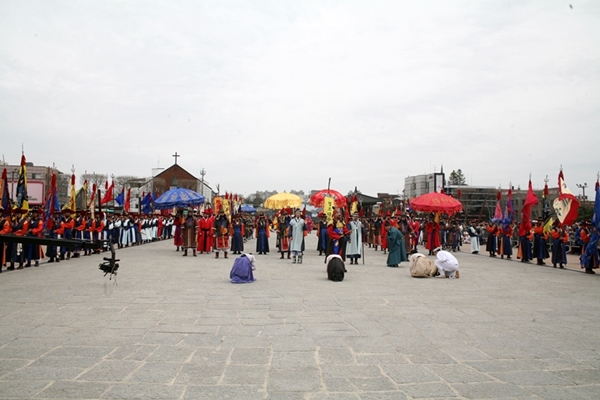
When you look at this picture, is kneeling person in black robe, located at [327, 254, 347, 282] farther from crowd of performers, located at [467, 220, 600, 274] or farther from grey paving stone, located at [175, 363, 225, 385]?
crowd of performers, located at [467, 220, 600, 274]

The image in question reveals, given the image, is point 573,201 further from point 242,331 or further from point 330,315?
point 242,331

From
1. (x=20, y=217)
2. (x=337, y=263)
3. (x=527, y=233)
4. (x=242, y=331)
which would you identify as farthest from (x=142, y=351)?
(x=527, y=233)

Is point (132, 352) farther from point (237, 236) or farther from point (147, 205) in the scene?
point (147, 205)

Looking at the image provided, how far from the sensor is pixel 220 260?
17719 mm

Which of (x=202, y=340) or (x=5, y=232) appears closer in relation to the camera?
(x=202, y=340)

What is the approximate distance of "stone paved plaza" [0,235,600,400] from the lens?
4547 mm

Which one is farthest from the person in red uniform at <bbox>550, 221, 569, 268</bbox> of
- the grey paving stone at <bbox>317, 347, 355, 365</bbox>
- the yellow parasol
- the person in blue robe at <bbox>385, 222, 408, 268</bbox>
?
the grey paving stone at <bbox>317, 347, 355, 365</bbox>

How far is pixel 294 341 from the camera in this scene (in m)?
6.16

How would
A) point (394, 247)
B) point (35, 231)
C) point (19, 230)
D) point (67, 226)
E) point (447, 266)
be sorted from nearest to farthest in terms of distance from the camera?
point (447, 266), point (19, 230), point (35, 231), point (394, 247), point (67, 226)

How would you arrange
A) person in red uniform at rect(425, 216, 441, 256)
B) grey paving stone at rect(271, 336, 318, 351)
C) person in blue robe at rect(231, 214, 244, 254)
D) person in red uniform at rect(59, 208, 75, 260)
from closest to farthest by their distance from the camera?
1. grey paving stone at rect(271, 336, 318, 351)
2. person in red uniform at rect(59, 208, 75, 260)
3. person in blue robe at rect(231, 214, 244, 254)
4. person in red uniform at rect(425, 216, 441, 256)

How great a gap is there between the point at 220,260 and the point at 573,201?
39.6ft

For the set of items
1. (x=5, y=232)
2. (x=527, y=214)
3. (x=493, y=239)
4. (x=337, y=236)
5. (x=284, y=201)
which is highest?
(x=284, y=201)

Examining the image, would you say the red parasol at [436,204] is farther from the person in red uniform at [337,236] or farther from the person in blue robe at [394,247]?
the person in red uniform at [337,236]

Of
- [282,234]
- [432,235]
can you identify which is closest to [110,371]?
[282,234]
